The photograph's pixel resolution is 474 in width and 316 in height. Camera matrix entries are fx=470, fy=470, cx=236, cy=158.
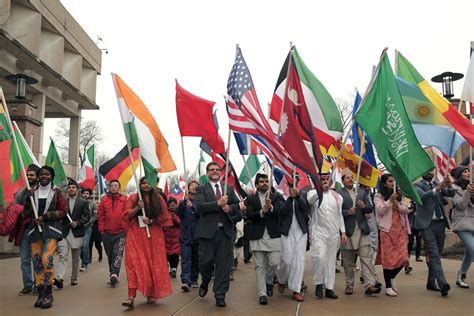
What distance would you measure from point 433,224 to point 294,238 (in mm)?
2342

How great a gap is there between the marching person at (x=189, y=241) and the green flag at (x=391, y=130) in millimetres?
3337

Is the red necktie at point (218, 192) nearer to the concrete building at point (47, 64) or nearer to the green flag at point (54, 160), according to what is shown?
the green flag at point (54, 160)

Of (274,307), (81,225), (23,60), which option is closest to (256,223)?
(274,307)

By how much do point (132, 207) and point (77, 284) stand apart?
2983 millimetres

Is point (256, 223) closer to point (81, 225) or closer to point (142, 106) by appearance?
point (142, 106)

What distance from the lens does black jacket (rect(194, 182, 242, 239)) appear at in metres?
6.52

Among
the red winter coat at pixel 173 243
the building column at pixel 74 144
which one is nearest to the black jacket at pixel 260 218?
the red winter coat at pixel 173 243

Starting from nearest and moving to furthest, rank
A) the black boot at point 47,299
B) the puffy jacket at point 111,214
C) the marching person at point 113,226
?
the black boot at point 47,299 < the marching person at point 113,226 < the puffy jacket at point 111,214

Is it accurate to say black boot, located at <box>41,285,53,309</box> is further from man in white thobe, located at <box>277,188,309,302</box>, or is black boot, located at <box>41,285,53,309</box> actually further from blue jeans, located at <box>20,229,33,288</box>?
man in white thobe, located at <box>277,188,309,302</box>

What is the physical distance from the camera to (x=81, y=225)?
28.7 feet

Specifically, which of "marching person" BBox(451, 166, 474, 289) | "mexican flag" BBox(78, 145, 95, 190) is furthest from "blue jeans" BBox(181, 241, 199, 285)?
"marching person" BBox(451, 166, 474, 289)

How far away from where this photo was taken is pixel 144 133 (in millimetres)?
7020

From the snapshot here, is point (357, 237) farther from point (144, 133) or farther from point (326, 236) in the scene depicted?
point (144, 133)

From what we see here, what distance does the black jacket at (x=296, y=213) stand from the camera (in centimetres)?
691
